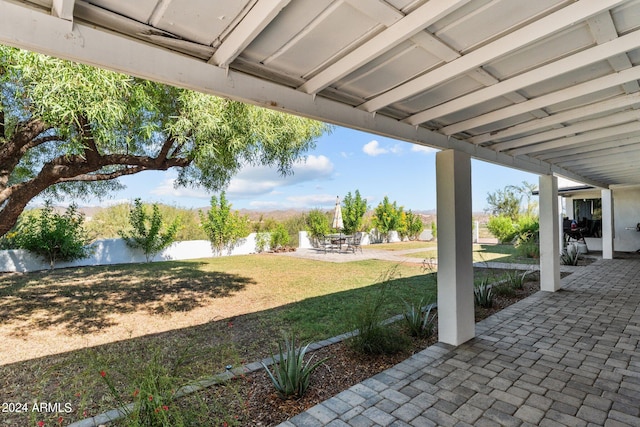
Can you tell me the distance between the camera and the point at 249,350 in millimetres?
3754

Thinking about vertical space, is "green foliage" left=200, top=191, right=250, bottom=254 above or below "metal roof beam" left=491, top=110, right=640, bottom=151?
below

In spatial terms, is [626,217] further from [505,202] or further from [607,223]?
[505,202]

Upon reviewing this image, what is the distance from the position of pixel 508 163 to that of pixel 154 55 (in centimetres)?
469

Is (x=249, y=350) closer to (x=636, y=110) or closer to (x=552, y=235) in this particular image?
(x=636, y=110)

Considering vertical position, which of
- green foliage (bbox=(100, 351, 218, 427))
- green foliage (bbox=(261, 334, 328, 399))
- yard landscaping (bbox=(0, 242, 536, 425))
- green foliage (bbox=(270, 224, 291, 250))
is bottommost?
yard landscaping (bbox=(0, 242, 536, 425))

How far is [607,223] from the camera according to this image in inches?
399

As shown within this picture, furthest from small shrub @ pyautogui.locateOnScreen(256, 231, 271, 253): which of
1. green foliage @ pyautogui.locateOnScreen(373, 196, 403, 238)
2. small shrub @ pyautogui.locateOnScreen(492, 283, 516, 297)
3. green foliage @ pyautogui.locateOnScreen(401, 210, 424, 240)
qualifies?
small shrub @ pyautogui.locateOnScreen(492, 283, 516, 297)

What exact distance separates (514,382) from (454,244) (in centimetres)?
138

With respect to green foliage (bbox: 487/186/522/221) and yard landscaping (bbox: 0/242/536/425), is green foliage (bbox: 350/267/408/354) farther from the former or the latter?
green foliage (bbox: 487/186/522/221)

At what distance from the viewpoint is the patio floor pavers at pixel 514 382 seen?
2338 mm

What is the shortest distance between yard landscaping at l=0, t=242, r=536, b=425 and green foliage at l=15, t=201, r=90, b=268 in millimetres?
1076

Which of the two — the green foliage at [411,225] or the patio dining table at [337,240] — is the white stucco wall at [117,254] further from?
the green foliage at [411,225]

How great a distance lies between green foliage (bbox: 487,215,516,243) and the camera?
17156 mm

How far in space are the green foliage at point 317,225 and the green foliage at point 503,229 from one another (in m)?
9.21
